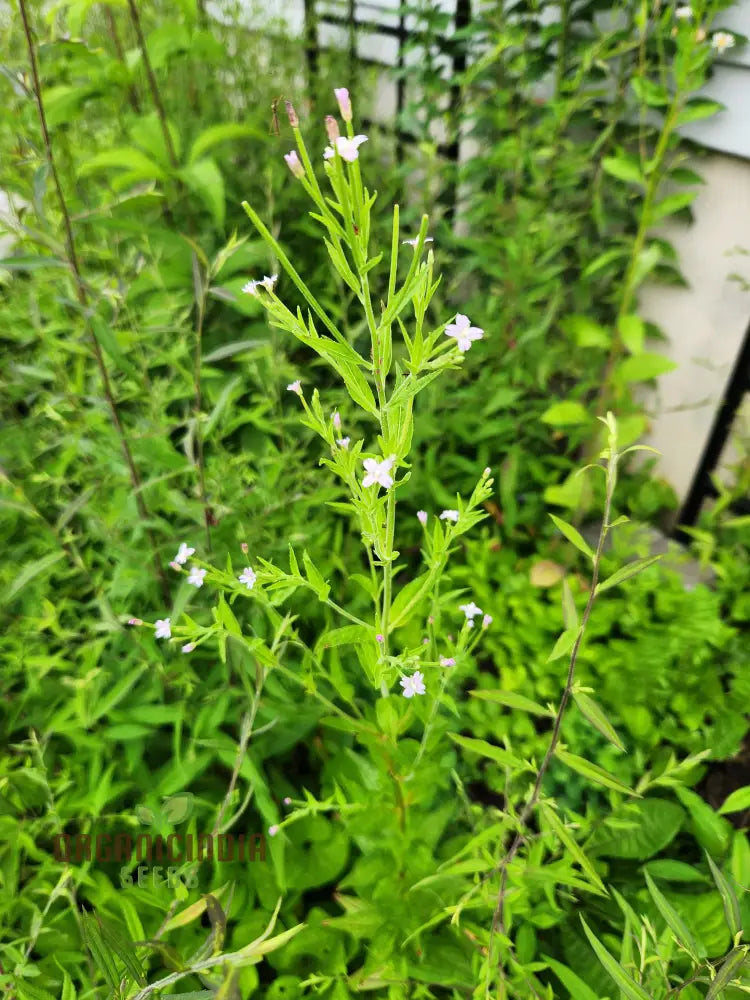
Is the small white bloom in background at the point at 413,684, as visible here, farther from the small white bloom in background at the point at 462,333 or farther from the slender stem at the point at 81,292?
the slender stem at the point at 81,292

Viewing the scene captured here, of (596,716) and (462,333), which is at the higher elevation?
(462,333)

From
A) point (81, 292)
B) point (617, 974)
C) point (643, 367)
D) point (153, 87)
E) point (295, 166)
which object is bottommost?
point (643, 367)

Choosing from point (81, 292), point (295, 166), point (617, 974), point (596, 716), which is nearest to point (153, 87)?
point (81, 292)

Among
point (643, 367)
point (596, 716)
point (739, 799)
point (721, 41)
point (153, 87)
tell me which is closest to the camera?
point (596, 716)

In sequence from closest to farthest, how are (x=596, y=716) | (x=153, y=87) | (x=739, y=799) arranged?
(x=596, y=716) → (x=739, y=799) → (x=153, y=87)

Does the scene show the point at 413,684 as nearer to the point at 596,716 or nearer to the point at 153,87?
the point at 596,716

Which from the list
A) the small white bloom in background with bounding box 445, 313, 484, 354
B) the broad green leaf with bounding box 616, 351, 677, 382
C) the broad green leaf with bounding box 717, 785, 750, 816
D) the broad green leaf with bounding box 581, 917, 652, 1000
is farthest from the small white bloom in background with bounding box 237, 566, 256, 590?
the broad green leaf with bounding box 616, 351, 677, 382

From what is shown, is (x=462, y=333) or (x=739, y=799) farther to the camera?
(x=739, y=799)

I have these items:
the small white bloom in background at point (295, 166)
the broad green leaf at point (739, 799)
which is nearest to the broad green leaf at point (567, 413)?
the broad green leaf at point (739, 799)

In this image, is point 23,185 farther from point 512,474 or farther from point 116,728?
point 512,474
